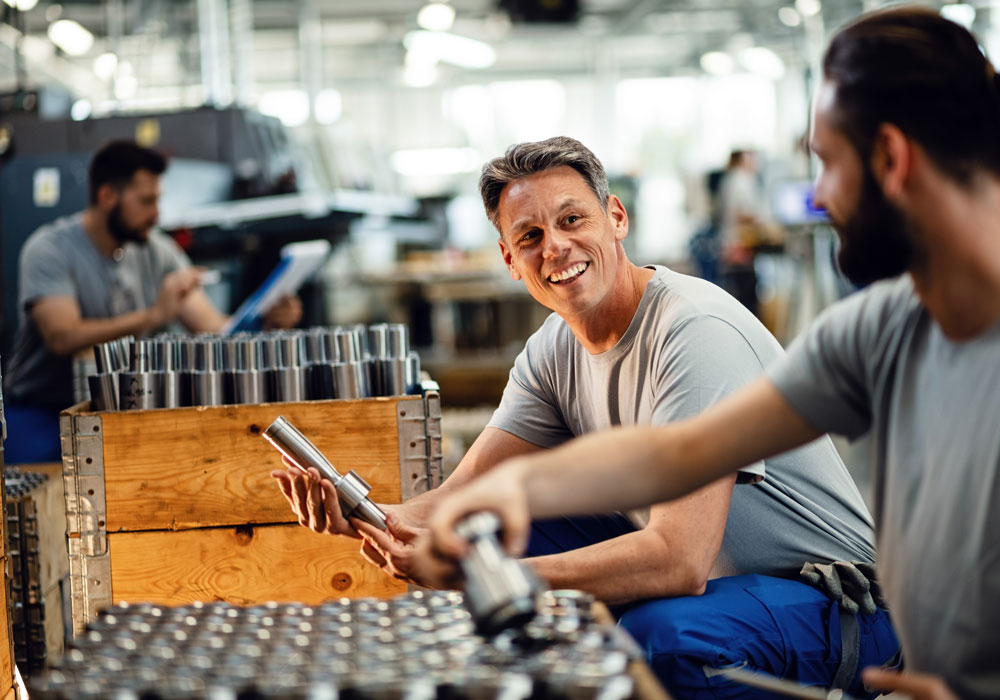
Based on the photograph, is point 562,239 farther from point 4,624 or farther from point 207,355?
point 4,624

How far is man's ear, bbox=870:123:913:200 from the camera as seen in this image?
1152mm

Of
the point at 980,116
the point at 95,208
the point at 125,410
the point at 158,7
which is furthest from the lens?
the point at 158,7

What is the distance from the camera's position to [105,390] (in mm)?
2133

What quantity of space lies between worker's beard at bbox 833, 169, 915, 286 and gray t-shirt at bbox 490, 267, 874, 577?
24.1 inches

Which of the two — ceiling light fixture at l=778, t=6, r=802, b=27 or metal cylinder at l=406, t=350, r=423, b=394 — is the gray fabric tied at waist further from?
ceiling light fixture at l=778, t=6, r=802, b=27

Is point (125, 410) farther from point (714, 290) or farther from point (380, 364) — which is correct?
point (714, 290)

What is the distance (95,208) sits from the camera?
13.4ft

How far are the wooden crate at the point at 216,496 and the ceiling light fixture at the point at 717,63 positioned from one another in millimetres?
14580

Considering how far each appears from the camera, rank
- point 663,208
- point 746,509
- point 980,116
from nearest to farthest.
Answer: point 980,116 → point 746,509 → point 663,208

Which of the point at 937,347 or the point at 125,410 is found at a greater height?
the point at 937,347

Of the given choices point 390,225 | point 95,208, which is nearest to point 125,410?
point 95,208

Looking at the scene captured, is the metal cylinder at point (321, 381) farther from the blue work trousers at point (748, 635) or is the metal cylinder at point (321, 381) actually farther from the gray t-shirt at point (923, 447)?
the gray t-shirt at point (923, 447)

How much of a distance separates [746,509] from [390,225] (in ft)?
22.5

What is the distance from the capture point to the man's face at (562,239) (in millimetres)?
2070
